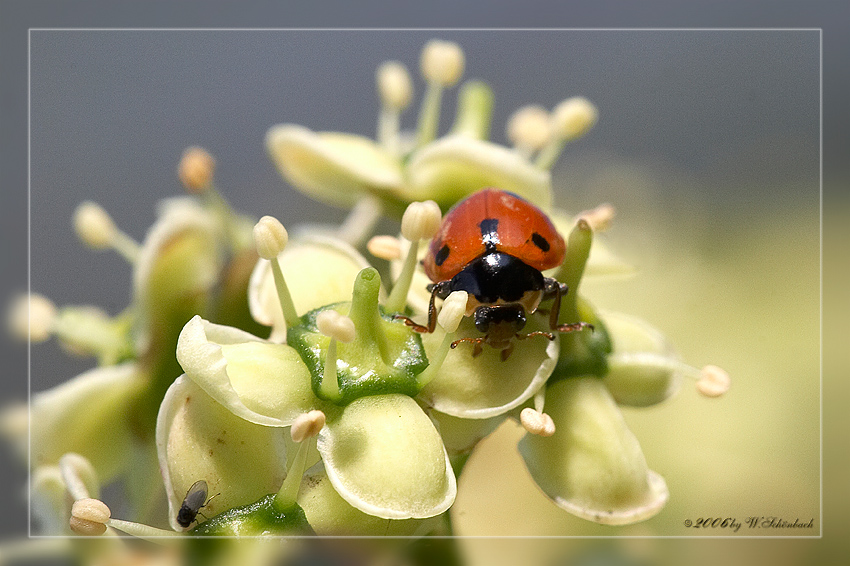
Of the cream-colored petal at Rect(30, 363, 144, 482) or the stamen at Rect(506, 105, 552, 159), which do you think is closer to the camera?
the cream-colored petal at Rect(30, 363, 144, 482)

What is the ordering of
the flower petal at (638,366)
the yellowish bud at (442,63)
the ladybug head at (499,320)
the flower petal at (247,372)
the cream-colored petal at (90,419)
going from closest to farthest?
1. the flower petal at (247,372)
2. the ladybug head at (499,320)
3. the flower petal at (638,366)
4. the cream-colored petal at (90,419)
5. the yellowish bud at (442,63)

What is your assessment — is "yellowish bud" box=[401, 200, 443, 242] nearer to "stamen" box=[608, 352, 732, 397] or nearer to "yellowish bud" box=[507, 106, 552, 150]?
"stamen" box=[608, 352, 732, 397]

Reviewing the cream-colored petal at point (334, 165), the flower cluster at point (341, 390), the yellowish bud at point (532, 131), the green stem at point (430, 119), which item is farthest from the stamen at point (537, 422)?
the yellowish bud at point (532, 131)

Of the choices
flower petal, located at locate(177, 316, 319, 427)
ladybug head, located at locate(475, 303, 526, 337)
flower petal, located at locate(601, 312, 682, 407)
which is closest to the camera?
flower petal, located at locate(177, 316, 319, 427)

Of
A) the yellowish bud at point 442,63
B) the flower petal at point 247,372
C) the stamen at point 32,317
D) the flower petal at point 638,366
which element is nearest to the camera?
the flower petal at point 247,372

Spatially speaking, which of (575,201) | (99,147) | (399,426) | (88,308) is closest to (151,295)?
(88,308)

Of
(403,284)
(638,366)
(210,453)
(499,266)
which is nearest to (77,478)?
(210,453)

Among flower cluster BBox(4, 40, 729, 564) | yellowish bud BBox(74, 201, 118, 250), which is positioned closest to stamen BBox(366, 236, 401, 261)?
flower cluster BBox(4, 40, 729, 564)

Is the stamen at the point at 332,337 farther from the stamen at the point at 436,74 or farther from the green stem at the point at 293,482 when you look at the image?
the stamen at the point at 436,74
